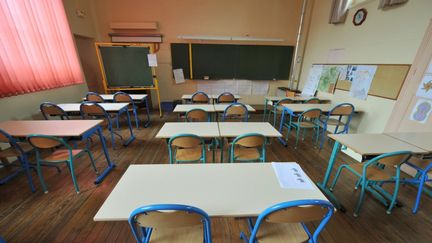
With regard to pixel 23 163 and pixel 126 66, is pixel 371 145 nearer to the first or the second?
pixel 23 163

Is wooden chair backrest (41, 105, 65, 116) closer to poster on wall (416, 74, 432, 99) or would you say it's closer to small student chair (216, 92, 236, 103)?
small student chair (216, 92, 236, 103)

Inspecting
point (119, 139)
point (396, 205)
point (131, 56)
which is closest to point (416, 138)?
point (396, 205)

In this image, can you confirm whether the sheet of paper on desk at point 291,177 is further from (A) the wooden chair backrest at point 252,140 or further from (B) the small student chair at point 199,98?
(B) the small student chair at point 199,98

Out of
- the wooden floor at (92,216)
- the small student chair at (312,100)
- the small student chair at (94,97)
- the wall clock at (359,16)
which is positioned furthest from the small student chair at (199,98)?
the wall clock at (359,16)

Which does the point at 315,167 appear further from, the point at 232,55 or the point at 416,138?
the point at 232,55

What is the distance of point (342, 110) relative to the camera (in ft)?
9.91

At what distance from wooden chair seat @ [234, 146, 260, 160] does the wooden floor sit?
662mm

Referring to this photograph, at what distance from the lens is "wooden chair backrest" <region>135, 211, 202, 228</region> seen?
80 centimetres

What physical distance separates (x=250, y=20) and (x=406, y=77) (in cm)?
398

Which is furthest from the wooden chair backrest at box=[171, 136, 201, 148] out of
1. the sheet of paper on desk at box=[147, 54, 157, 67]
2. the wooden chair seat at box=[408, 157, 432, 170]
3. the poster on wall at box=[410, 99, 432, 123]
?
the sheet of paper on desk at box=[147, 54, 157, 67]

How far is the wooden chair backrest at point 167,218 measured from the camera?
795 millimetres

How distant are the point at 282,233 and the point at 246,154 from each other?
1.03m

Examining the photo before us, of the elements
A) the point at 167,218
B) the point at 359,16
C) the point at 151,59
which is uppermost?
the point at 359,16

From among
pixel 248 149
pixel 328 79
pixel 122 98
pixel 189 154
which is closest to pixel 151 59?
pixel 122 98
